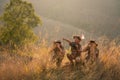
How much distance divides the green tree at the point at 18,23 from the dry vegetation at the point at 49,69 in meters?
9.12

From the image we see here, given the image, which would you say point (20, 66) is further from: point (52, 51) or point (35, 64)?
point (52, 51)

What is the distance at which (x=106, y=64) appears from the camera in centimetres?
888

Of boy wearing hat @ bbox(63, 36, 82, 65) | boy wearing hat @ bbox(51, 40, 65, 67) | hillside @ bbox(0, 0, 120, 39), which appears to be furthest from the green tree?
hillside @ bbox(0, 0, 120, 39)

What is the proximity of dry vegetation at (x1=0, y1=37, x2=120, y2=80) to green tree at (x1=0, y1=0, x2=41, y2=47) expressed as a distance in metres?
9.12

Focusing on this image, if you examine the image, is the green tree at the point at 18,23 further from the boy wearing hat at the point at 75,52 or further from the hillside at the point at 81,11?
the hillside at the point at 81,11

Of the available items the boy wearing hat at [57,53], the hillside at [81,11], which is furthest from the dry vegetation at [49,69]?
the hillside at [81,11]

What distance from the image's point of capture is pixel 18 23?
18.9 meters

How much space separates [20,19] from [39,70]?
11204 millimetres

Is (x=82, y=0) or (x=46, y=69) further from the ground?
(x=82, y=0)

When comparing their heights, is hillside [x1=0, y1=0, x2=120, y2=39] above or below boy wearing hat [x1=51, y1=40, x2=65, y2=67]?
above

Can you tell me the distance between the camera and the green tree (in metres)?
18.3

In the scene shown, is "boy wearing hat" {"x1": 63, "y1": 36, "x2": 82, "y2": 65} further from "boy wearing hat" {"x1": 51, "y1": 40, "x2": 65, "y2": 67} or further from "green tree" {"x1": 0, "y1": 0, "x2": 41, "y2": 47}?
"green tree" {"x1": 0, "y1": 0, "x2": 41, "y2": 47}

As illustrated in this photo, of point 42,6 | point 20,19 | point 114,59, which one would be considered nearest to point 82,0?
point 42,6

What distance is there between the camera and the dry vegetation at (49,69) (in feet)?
25.9
